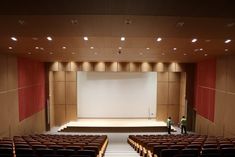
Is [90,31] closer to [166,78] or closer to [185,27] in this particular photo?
[185,27]

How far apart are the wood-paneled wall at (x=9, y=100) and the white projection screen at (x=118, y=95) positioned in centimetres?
721

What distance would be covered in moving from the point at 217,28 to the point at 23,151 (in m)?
5.91

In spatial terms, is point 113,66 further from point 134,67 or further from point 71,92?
point 71,92

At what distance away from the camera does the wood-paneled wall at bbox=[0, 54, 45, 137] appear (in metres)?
11.8

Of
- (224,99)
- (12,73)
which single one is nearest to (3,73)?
(12,73)

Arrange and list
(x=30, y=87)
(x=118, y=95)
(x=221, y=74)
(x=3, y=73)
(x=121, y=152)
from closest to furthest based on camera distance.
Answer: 1. (x=121, y=152)
2. (x=3, y=73)
3. (x=221, y=74)
4. (x=30, y=87)
5. (x=118, y=95)

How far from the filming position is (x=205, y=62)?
1677 cm

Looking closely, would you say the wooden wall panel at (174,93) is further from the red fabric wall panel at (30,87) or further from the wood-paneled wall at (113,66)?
the red fabric wall panel at (30,87)

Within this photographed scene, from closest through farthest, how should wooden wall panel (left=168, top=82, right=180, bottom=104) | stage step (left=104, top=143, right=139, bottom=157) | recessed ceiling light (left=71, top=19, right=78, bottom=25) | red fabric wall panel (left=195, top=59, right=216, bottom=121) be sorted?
recessed ceiling light (left=71, top=19, right=78, bottom=25), stage step (left=104, top=143, right=139, bottom=157), red fabric wall panel (left=195, top=59, right=216, bottom=121), wooden wall panel (left=168, top=82, right=180, bottom=104)

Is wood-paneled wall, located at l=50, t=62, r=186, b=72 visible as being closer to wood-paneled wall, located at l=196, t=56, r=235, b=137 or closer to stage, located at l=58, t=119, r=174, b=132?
stage, located at l=58, t=119, r=174, b=132

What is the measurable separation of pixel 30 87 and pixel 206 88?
1196 cm

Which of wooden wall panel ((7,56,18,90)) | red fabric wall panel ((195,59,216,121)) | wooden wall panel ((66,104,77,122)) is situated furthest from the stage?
wooden wall panel ((7,56,18,90))

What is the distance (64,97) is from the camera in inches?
815

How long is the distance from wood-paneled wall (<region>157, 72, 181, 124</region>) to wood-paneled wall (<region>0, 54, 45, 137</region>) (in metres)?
11.4
